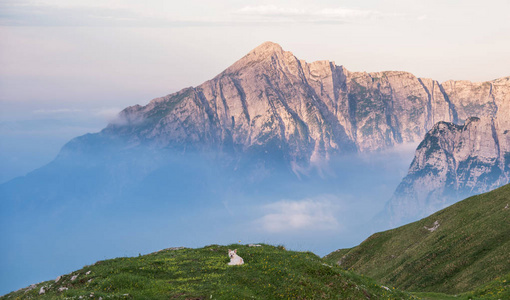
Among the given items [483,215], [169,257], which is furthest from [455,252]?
[169,257]

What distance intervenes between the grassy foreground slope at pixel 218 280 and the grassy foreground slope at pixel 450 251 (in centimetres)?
2755

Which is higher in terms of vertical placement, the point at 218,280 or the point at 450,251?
the point at 218,280

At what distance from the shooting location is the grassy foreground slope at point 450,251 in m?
61.8

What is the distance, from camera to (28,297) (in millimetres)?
42938

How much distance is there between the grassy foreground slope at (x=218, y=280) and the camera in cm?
3548

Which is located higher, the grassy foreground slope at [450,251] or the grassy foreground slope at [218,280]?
Answer: the grassy foreground slope at [218,280]

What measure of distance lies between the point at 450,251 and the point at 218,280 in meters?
50.6

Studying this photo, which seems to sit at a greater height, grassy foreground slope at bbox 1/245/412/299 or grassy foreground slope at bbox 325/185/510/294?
grassy foreground slope at bbox 1/245/412/299

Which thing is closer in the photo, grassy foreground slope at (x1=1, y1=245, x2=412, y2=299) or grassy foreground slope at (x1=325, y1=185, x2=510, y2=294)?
grassy foreground slope at (x1=1, y1=245, x2=412, y2=299)

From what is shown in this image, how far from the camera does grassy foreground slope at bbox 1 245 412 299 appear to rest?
35475 mm

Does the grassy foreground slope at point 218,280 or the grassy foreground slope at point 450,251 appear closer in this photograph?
the grassy foreground slope at point 218,280

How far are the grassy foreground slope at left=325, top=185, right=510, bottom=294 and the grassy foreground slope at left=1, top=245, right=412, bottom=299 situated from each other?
2755 cm

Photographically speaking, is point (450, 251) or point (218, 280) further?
point (450, 251)

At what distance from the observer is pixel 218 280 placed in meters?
38.2
